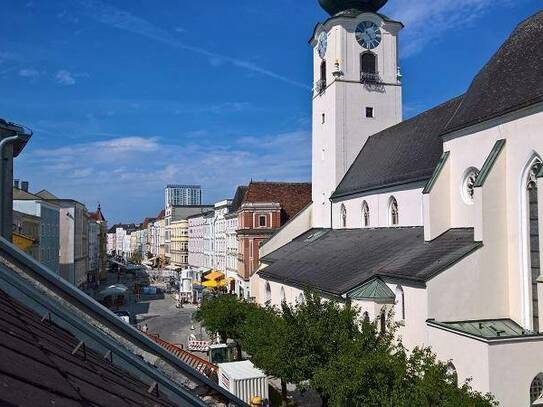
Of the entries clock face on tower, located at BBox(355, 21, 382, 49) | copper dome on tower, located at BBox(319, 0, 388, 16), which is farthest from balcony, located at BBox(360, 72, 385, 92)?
copper dome on tower, located at BBox(319, 0, 388, 16)

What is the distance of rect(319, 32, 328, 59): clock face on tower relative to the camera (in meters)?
38.4

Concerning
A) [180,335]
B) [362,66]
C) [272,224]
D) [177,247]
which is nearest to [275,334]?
[180,335]

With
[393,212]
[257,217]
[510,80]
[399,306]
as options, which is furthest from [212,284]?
[510,80]

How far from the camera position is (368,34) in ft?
123

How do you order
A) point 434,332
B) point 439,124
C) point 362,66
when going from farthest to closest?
1. point 362,66
2. point 439,124
3. point 434,332

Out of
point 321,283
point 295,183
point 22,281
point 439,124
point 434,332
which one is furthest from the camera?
point 295,183

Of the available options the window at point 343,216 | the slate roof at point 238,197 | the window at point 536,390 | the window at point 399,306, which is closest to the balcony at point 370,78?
the window at point 343,216

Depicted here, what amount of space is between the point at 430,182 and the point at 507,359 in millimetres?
8780

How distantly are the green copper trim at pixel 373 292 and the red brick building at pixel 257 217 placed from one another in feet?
89.1

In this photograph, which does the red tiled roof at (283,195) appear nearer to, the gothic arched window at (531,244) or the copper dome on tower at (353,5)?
the copper dome on tower at (353,5)

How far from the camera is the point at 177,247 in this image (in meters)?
96.9

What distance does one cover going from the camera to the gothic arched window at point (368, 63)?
3728 centimetres

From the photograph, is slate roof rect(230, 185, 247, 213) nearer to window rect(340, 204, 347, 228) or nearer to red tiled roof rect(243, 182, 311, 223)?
red tiled roof rect(243, 182, 311, 223)

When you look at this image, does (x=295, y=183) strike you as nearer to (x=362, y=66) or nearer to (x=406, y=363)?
(x=362, y=66)
